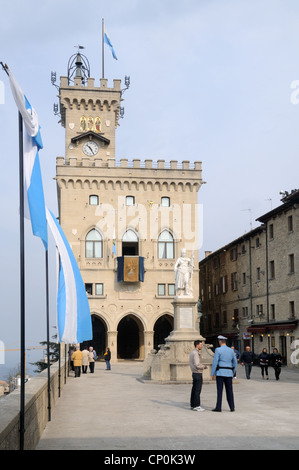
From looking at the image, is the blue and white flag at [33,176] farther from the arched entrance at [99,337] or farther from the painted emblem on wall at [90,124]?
the painted emblem on wall at [90,124]

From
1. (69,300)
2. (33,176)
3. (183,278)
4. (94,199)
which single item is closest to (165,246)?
(94,199)

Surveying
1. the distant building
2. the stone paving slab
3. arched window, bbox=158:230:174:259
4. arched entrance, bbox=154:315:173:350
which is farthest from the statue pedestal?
arched entrance, bbox=154:315:173:350

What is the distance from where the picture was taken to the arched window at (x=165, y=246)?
52906 mm

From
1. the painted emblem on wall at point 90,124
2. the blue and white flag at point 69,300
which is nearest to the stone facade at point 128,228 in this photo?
the painted emblem on wall at point 90,124

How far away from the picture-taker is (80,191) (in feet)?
172

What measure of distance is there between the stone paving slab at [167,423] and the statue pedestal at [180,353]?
15.3 feet

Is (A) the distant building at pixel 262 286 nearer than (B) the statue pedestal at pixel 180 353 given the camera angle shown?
No

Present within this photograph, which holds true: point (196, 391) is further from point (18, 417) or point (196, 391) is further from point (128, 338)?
point (128, 338)

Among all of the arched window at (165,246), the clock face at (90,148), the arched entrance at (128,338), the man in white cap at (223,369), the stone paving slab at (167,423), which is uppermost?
the clock face at (90,148)

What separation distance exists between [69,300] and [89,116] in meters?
45.7

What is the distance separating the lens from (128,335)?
57844 mm

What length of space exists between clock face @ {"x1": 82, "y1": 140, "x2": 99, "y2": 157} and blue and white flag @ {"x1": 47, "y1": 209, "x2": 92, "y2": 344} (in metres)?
42.3

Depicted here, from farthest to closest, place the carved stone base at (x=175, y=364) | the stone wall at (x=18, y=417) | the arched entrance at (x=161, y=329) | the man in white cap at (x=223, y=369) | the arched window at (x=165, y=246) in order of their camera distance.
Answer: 1. the arched entrance at (x=161, y=329)
2. the arched window at (x=165, y=246)
3. the carved stone base at (x=175, y=364)
4. the man in white cap at (x=223, y=369)
5. the stone wall at (x=18, y=417)

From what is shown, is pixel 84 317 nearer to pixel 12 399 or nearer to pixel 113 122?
pixel 12 399
